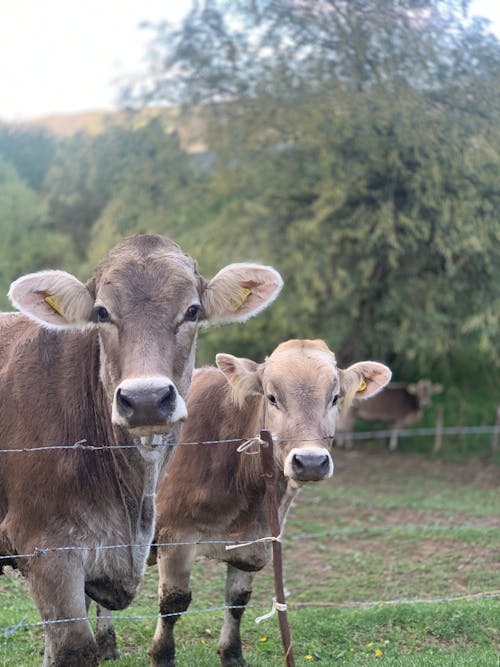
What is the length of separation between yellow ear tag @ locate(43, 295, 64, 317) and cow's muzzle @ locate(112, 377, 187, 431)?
2.28ft

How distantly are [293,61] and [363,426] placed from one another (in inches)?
306

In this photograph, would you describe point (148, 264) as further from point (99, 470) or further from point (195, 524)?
point (195, 524)

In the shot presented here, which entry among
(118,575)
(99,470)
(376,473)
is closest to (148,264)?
(99,470)

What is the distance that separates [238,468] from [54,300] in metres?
1.86

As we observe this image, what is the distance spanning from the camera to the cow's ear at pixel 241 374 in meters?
5.32

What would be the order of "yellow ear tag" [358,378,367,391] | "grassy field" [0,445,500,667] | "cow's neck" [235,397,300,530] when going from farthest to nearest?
"grassy field" [0,445,500,667], "yellow ear tag" [358,378,367,391], "cow's neck" [235,397,300,530]

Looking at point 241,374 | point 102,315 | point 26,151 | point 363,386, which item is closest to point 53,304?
point 102,315

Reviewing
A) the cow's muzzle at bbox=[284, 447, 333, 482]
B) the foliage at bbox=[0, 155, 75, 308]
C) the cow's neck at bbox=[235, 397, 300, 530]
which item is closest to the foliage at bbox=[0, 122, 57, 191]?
the foliage at bbox=[0, 155, 75, 308]

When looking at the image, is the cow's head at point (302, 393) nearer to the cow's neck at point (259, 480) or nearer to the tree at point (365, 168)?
the cow's neck at point (259, 480)

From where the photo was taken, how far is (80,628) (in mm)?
3729

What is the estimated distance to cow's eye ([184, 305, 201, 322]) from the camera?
3.95 m

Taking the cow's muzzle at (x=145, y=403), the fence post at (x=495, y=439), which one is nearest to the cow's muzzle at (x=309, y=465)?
the cow's muzzle at (x=145, y=403)

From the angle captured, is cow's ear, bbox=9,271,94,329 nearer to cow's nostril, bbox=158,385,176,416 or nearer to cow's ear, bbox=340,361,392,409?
cow's nostril, bbox=158,385,176,416

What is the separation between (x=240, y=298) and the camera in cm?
440
